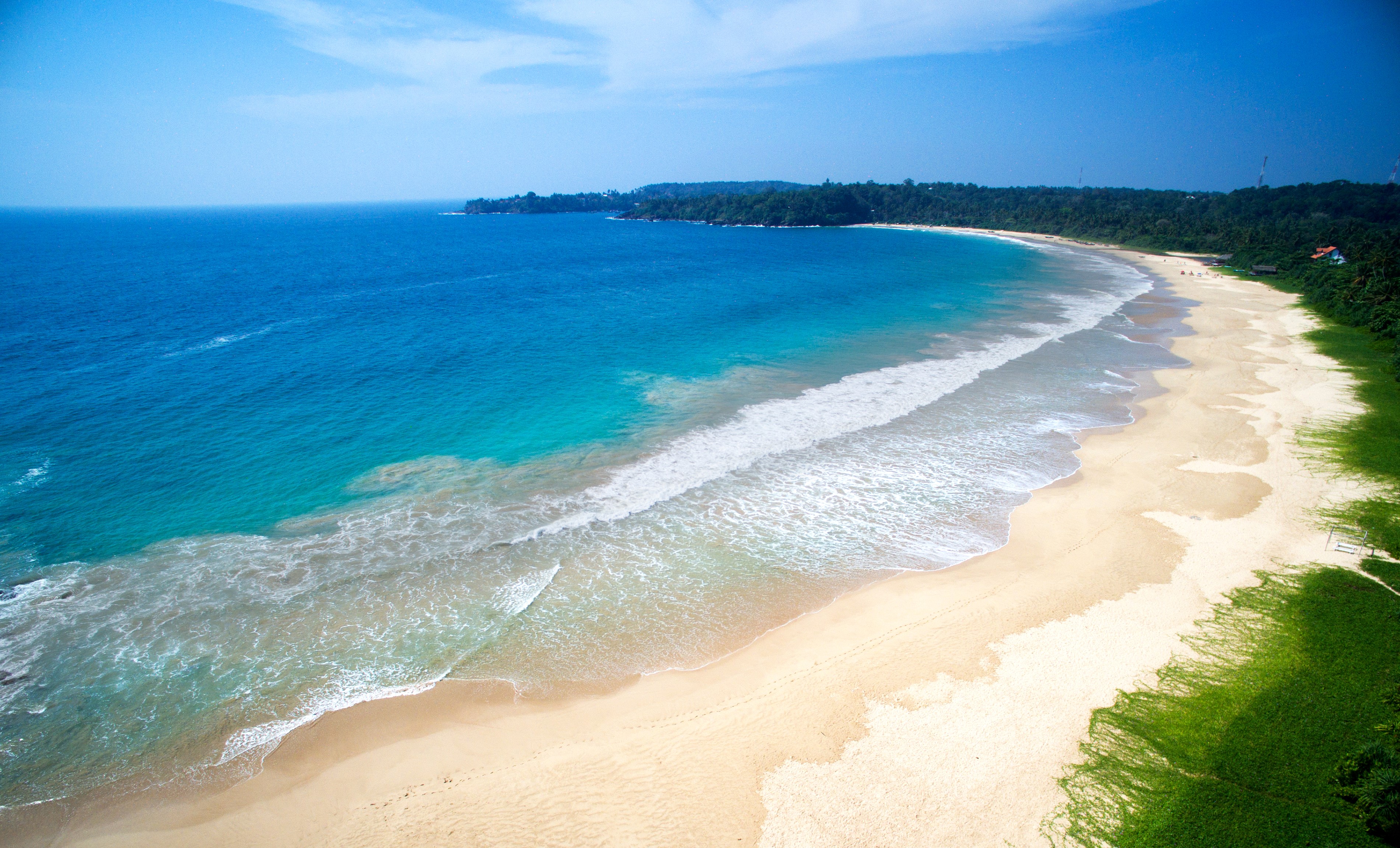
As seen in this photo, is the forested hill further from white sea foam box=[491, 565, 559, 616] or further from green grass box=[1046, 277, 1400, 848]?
white sea foam box=[491, 565, 559, 616]

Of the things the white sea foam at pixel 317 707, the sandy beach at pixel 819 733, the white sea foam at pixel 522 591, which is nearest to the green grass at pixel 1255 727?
the sandy beach at pixel 819 733

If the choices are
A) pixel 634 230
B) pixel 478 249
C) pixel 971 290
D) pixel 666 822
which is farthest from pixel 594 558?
pixel 634 230

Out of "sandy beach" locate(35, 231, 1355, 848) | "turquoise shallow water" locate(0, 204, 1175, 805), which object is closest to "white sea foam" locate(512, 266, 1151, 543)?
"turquoise shallow water" locate(0, 204, 1175, 805)

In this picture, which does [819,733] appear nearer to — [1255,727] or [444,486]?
[1255,727]

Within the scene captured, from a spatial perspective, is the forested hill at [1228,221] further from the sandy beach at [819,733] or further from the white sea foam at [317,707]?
the white sea foam at [317,707]

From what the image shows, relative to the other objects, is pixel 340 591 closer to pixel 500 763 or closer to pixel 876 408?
pixel 500 763

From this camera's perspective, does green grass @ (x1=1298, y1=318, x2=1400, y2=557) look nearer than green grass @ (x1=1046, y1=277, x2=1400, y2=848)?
No
